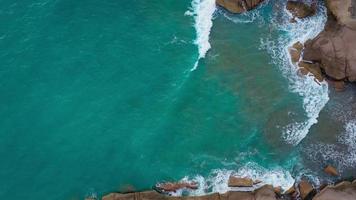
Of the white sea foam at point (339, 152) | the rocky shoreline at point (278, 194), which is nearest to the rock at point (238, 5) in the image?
the white sea foam at point (339, 152)

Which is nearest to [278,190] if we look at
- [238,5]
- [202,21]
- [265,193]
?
[265,193]

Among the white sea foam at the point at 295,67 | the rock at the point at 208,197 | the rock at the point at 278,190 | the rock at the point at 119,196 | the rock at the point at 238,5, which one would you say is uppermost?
the rock at the point at 238,5

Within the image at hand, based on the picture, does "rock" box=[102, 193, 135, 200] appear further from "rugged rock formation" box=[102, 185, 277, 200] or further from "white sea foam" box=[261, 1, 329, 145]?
"white sea foam" box=[261, 1, 329, 145]

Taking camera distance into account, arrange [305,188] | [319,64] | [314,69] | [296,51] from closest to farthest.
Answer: [305,188], [319,64], [314,69], [296,51]

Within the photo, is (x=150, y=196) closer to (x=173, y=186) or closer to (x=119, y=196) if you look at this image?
(x=173, y=186)

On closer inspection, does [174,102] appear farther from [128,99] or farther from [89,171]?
[89,171]

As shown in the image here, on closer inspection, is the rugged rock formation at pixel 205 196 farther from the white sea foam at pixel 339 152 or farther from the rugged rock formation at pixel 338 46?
the rugged rock formation at pixel 338 46

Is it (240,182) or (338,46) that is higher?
(338,46)
